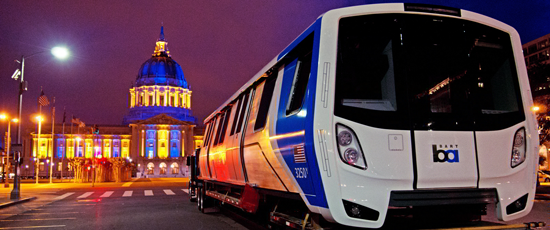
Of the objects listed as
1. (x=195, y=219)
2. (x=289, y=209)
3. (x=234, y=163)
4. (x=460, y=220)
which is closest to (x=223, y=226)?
(x=195, y=219)

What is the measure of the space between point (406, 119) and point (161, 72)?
513 ft

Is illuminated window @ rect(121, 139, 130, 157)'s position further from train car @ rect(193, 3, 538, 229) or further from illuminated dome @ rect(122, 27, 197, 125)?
train car @ rect(193, 3, 538, 229)

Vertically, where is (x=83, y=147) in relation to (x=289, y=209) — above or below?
above

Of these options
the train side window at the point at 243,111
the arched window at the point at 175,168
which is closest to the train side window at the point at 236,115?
the train side window at the point at 243,111

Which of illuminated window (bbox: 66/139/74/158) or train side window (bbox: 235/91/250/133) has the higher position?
illuminated window (bbox: 66/139/74/158)

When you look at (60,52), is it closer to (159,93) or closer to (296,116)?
(296,116)

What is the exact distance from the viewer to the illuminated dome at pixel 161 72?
507ft

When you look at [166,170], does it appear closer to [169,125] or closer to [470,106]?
[169,125]

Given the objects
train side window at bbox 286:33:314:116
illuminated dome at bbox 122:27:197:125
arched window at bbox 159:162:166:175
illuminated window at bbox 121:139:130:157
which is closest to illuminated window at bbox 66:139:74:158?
illuminated window at bbox 121:139:130:157

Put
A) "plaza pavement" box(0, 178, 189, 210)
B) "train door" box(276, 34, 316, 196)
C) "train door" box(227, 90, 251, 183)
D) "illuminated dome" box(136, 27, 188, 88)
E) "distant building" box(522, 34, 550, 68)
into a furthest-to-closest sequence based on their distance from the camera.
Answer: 1. "illuminated dome" box(136, 27, 188, 88)
2. "distant building" box(522, 34, 550, 68)
3. "plaza pavement" box(0, 178, 189, 210)
4. "train door" box(227, 90, 251, 183)
5. "train door" box(276, 34, 316, 196)

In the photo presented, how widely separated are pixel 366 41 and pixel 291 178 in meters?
1.84

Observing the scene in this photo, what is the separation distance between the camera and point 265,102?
7641 millimetres

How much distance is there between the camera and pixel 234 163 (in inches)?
375

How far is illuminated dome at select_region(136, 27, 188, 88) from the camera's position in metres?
154
